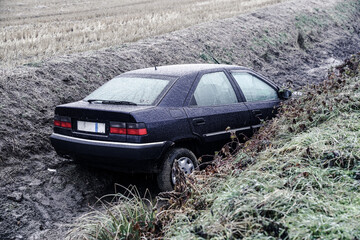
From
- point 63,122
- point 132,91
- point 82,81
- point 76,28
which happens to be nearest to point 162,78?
point 132,91

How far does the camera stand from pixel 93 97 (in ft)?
19.5

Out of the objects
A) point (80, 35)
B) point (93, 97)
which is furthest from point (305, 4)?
point (93, 97)

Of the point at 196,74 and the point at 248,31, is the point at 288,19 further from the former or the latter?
the point at 196,74

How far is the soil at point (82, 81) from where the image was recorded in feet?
18.1

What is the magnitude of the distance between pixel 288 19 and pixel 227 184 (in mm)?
17303

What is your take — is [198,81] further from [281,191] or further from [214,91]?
[281,191]

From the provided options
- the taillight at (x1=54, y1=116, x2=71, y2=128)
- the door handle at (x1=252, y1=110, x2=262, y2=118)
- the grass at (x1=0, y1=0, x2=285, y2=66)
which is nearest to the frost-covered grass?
the door handle at (x1=252, y1=110, x2=262, y2=118)

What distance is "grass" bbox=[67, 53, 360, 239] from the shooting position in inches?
129

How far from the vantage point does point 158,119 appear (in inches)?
212

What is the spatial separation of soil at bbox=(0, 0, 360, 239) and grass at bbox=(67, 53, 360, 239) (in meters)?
1.06

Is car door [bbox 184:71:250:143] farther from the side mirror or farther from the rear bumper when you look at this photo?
the side mirror

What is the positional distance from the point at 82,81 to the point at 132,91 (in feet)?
12.5

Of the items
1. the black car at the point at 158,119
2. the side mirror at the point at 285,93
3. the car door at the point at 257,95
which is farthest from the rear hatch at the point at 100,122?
the side mirror at the point at 285,93

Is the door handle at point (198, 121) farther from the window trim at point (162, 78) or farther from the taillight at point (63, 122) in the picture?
the taillight at point (63, 122)
